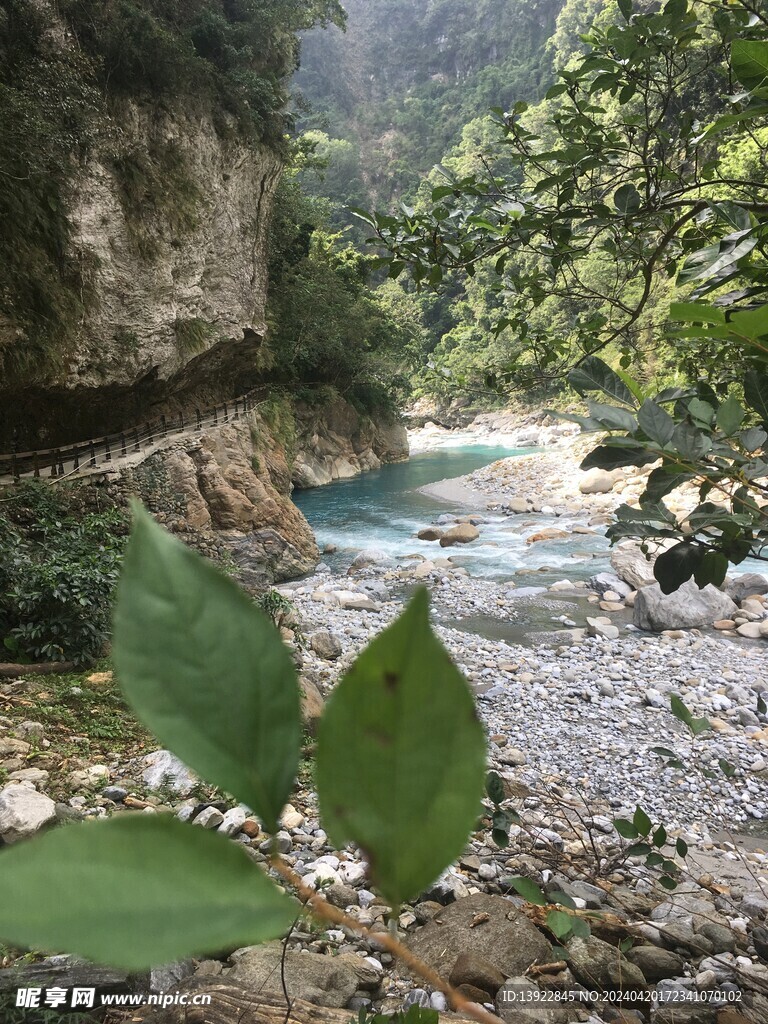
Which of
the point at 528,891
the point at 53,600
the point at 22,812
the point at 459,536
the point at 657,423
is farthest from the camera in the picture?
the point at 459,536

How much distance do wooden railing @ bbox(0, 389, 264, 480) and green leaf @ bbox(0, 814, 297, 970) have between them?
7.16 metres

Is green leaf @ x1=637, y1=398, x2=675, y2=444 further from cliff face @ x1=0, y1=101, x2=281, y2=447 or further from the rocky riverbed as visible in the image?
cliff face @ x1=0, y1=101, x2=281, y2=447

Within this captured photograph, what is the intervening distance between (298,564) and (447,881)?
22.7 feet

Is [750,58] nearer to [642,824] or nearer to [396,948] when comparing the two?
[396,948]

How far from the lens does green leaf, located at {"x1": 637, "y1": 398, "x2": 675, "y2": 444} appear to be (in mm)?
632

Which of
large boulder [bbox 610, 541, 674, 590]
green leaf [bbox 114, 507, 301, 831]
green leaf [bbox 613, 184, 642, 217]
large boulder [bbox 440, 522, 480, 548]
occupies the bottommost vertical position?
large boulder [bbox 610, 541, 674, 590]

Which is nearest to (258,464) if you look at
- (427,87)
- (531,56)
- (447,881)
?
(447,881)

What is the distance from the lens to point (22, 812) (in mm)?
1812

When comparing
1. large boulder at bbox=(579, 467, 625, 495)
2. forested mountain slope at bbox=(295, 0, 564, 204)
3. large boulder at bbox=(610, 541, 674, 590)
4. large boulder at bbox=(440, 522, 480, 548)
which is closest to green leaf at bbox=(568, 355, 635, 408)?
large boulder at bbox=(610, 541, 674, 590)

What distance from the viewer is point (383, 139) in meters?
48.7

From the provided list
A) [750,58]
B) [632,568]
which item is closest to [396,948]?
[750,58]

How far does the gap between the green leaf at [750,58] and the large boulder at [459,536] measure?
965 centimetres

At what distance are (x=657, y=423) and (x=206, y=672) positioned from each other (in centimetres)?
59

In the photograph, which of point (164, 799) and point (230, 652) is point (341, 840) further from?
point (164, 799)
